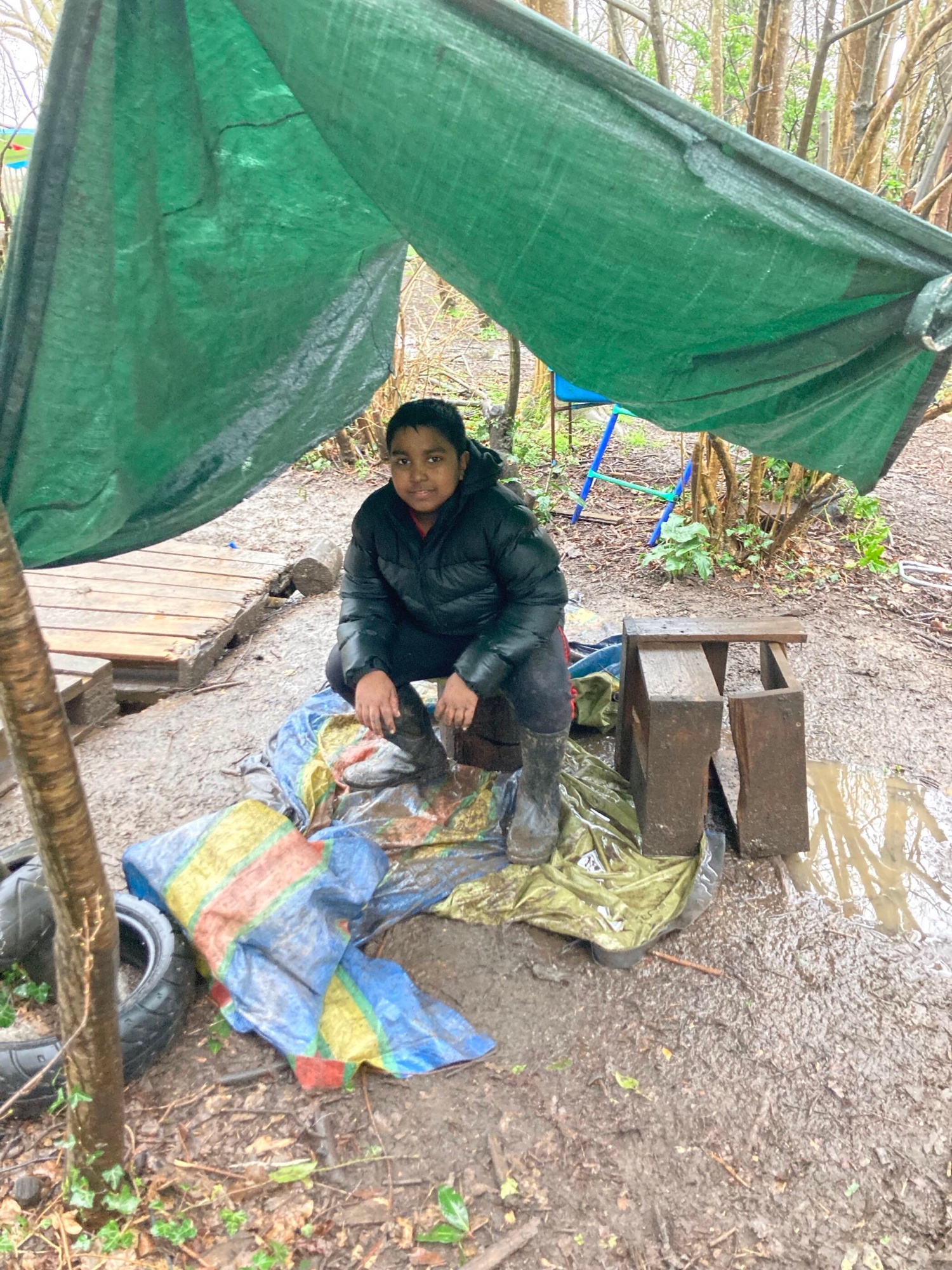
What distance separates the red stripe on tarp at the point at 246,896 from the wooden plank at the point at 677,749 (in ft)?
3.46

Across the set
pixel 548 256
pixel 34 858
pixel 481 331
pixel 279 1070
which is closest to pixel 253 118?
pixel 548 256

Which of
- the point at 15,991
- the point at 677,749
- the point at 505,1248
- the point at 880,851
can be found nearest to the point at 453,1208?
the point at 505,1248

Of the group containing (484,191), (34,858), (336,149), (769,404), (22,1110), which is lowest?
(22,1110)

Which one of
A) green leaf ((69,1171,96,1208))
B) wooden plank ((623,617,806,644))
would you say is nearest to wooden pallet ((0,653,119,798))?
green leaf ((69,1171,96,1208))

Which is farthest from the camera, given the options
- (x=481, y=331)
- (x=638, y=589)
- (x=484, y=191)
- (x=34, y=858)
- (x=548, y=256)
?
(x=481, y=331)

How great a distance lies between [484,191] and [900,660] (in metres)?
3.49

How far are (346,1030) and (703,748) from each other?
51.0 inches

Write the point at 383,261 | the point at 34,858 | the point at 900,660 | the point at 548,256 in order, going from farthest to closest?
the point at 900,660, the point at 383,261, the point at 34,858, the point at 548,256

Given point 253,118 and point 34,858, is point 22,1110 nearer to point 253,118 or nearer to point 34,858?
point 34,858

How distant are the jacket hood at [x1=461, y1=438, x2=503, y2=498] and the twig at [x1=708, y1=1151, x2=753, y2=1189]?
186 cm

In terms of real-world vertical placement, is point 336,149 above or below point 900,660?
above

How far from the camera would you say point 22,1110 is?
183 centimetres

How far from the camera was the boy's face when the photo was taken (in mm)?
2479

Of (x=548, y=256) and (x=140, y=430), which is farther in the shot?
(x=140, y=430)
